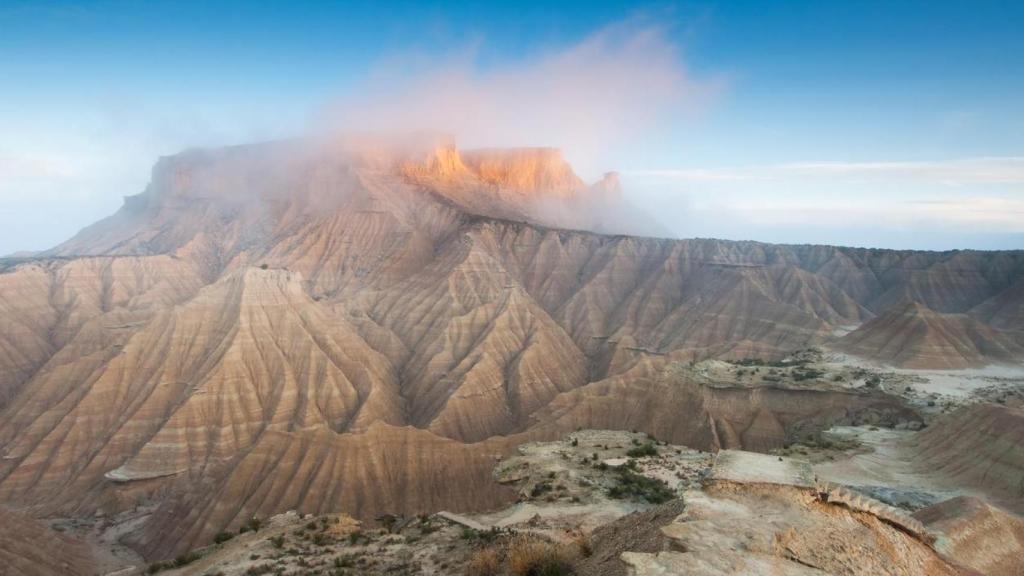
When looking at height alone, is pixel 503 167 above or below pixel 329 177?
above

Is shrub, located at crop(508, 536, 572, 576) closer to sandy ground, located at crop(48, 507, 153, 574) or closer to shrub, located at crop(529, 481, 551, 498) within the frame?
shrub, located at crop(529, 481, 551, 498)

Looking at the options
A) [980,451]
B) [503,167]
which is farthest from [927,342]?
[503,167]

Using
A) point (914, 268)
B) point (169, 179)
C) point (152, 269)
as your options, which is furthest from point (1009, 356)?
point (169, 179)

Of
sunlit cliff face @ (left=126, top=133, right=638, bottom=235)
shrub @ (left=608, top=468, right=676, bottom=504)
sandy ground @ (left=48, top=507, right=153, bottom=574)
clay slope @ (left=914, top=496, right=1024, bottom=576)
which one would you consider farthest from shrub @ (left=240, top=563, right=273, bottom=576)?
sunlit cliff face @ (left=126, top=133, right=638, bottom=235)

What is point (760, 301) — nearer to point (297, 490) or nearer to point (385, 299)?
point (385, 299)

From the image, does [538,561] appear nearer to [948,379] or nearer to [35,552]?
[35,552]

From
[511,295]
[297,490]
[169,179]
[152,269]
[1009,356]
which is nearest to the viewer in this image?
[297,490]
